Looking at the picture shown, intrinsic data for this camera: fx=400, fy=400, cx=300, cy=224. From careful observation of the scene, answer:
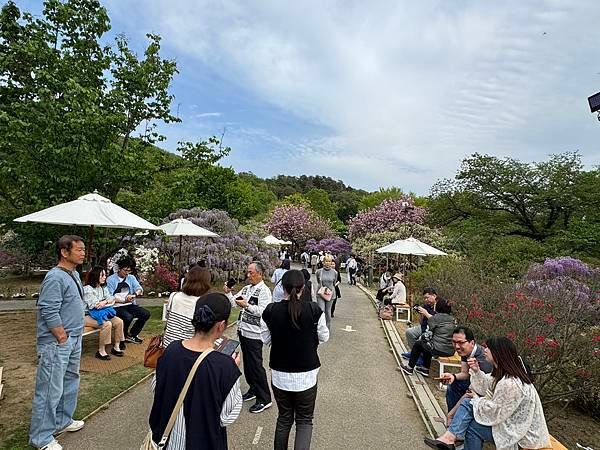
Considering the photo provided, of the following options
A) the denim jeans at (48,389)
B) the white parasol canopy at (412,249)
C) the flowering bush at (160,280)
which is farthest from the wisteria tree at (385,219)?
the denim jeans at (48,389)

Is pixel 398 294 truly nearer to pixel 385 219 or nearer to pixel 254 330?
pixel 254 330

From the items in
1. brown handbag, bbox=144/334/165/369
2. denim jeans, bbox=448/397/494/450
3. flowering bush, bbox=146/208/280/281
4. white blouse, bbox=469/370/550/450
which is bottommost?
denim jeans, bbox=448/397/494/450

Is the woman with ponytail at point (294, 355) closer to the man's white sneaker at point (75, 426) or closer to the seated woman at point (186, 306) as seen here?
the seated woman at point (186, 306)

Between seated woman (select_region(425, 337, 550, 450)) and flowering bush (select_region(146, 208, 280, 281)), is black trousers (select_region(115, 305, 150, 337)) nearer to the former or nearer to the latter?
seated woman (select_region(425, 337, 550, 450))

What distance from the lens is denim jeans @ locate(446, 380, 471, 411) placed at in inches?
167

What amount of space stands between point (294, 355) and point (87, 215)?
4.05 meters

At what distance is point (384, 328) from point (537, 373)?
452cm

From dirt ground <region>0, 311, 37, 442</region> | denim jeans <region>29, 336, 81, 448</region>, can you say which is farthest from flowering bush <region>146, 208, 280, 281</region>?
denim jeans <region>29, 336, 81, 448</region>

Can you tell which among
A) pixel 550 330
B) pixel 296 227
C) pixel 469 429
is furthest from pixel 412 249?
pixel 296 227

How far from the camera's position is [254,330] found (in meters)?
4.24

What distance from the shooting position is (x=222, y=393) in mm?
1994

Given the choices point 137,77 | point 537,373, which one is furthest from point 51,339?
point 137,77

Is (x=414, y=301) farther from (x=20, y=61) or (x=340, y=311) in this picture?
(x=20, y=61)

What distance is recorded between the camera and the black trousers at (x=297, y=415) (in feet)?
9.94
